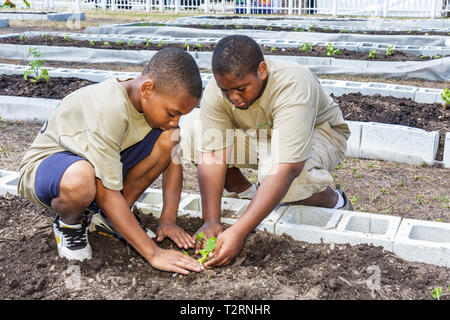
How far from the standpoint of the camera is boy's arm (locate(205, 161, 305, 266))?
2.63 m

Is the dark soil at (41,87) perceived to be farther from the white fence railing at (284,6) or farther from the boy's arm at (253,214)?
the white fence railing at (284,6)

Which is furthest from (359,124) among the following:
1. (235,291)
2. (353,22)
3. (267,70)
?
(353,22)

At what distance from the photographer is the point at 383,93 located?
5859 mm

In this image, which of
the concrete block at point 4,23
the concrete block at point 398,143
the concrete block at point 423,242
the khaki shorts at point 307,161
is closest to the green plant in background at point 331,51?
the concrete block at point 398,143

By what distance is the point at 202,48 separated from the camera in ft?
30.8

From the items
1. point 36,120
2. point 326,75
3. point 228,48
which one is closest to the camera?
point 228,48

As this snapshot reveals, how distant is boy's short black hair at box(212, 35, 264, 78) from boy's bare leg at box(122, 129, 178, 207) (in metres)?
0.50

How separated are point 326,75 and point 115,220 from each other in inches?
225

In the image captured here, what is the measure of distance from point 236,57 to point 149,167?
0.79 m

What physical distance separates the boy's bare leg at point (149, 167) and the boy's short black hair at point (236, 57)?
0.50 meters

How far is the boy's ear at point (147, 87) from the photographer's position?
2.52m

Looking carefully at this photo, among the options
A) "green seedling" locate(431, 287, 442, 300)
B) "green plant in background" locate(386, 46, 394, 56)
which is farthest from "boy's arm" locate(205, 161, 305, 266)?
"green plant in background" locate(386, 46, 394, 56)
